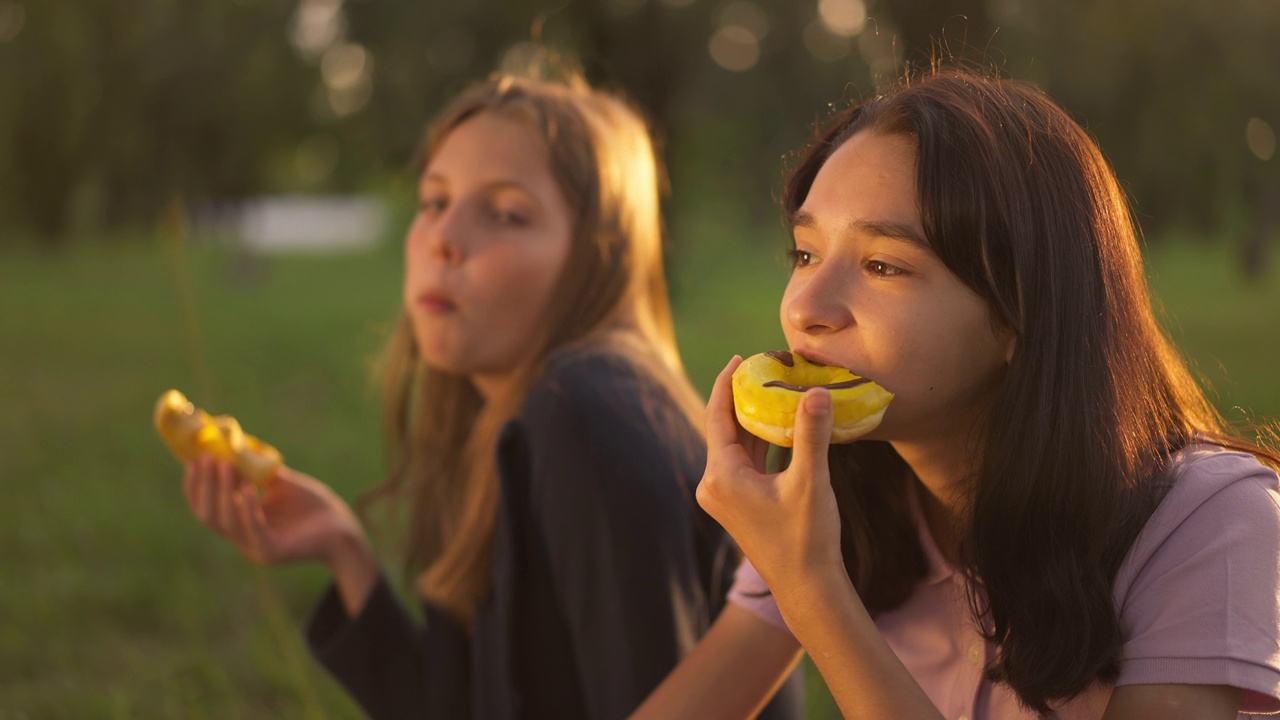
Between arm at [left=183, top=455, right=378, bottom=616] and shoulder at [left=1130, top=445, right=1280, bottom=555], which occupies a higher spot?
shoulder at [left=1130, top=445, right=1280, bottom=555]

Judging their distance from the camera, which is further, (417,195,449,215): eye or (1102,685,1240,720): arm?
(417,195,449,215): eye

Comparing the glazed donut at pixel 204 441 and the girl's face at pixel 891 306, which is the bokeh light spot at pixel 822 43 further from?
the girl's face at pixel 891 306

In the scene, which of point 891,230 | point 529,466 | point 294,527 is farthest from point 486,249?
point 891,230

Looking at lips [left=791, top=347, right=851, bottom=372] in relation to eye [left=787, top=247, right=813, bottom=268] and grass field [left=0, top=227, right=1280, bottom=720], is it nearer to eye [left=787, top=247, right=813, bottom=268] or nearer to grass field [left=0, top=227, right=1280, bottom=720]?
eye [left=787, top=247, right=813, bottom=268]

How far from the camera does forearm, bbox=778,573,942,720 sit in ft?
4.74

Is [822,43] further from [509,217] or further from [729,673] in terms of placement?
[729,673]

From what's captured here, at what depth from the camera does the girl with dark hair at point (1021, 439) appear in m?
1.47

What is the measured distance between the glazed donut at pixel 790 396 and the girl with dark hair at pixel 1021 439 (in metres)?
0.03

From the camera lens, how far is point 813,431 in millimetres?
1415

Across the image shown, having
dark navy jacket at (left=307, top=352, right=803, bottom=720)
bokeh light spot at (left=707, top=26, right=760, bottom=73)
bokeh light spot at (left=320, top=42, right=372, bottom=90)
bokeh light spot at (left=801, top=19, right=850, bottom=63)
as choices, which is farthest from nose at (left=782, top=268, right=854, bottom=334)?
bokeh light spot at (left=320, top=42, right=372, bottom=90)

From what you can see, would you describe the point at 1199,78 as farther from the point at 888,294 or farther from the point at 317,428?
the point at 317,428

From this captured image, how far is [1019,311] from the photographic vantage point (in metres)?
1.53

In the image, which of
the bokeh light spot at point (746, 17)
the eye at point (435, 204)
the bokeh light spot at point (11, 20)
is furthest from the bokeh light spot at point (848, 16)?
the bokeh light spot at point (11, 20)

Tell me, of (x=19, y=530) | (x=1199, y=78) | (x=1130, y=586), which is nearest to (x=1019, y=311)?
(x=1130, y=586)
